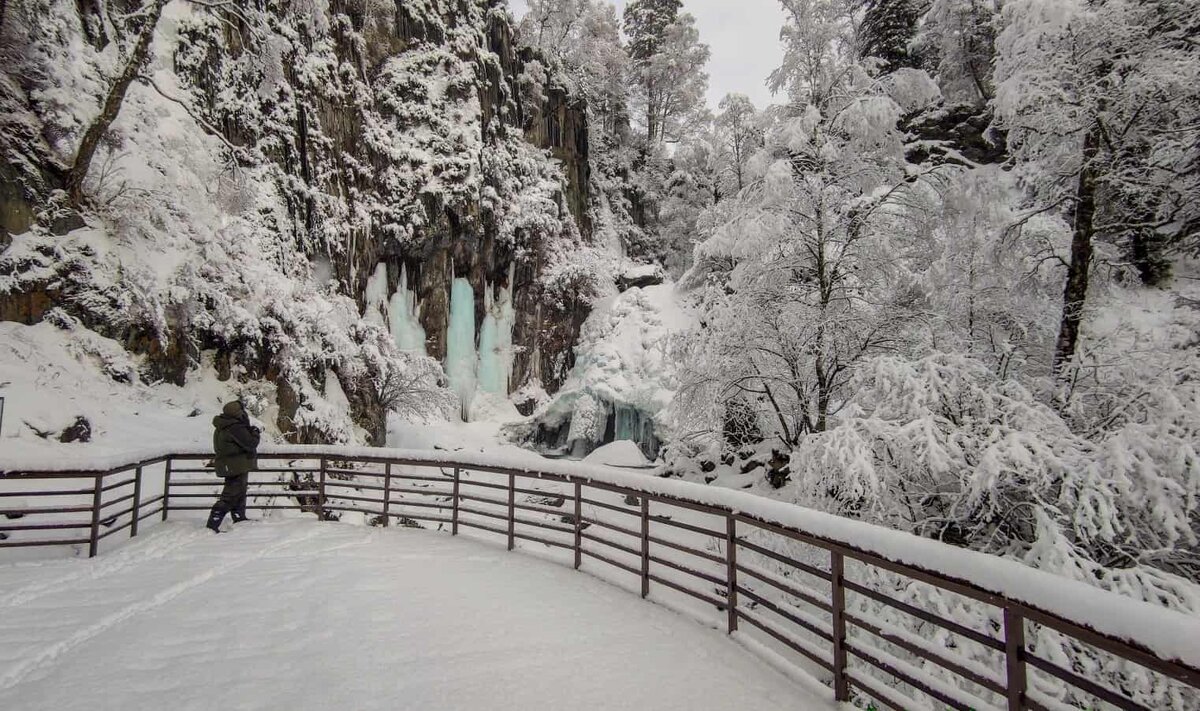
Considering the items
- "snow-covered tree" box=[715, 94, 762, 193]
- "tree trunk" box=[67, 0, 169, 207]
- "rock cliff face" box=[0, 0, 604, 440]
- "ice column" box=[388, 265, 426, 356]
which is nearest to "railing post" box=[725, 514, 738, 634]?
"rock cliff face" box=[0, 0, 604, 440]

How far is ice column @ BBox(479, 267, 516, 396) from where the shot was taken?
74.2 ft

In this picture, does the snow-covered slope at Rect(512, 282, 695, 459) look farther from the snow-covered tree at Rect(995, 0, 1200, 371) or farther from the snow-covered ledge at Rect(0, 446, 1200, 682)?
the snow-covered ledge at Rect(0, 446, 1200, 682)

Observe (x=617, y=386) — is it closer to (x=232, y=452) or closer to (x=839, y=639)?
(x=232, y=452)

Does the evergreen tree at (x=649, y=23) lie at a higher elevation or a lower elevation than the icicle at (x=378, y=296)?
higher

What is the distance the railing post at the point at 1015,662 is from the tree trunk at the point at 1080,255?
6.43m

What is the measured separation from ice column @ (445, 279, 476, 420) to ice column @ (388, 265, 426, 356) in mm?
1372

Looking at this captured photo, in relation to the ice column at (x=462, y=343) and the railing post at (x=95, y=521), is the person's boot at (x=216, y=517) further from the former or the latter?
the ice column at (x=462, y=343)

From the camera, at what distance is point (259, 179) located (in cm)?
1343

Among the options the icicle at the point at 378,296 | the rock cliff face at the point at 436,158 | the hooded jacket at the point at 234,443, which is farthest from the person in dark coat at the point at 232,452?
the icicle at the point at 378,296

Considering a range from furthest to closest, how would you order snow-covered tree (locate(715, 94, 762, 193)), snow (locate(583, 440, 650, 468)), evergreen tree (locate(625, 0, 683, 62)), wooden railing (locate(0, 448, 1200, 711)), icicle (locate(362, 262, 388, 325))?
evergreen tree (locate(625, 0, 683, 62))
icicle (locate(362, 262, 388, 325))
snow-covered tree (locate(715, 94, 762, 193))
snow (locate(583, 440, 650, 468))
wooden railing (locate(0, 448, 1200, 711))

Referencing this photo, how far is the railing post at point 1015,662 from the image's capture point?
74.5 inches

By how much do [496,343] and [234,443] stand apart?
17.2 m

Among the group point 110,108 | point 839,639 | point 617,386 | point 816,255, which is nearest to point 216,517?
point 839,639

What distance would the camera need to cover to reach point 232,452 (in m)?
6.15
